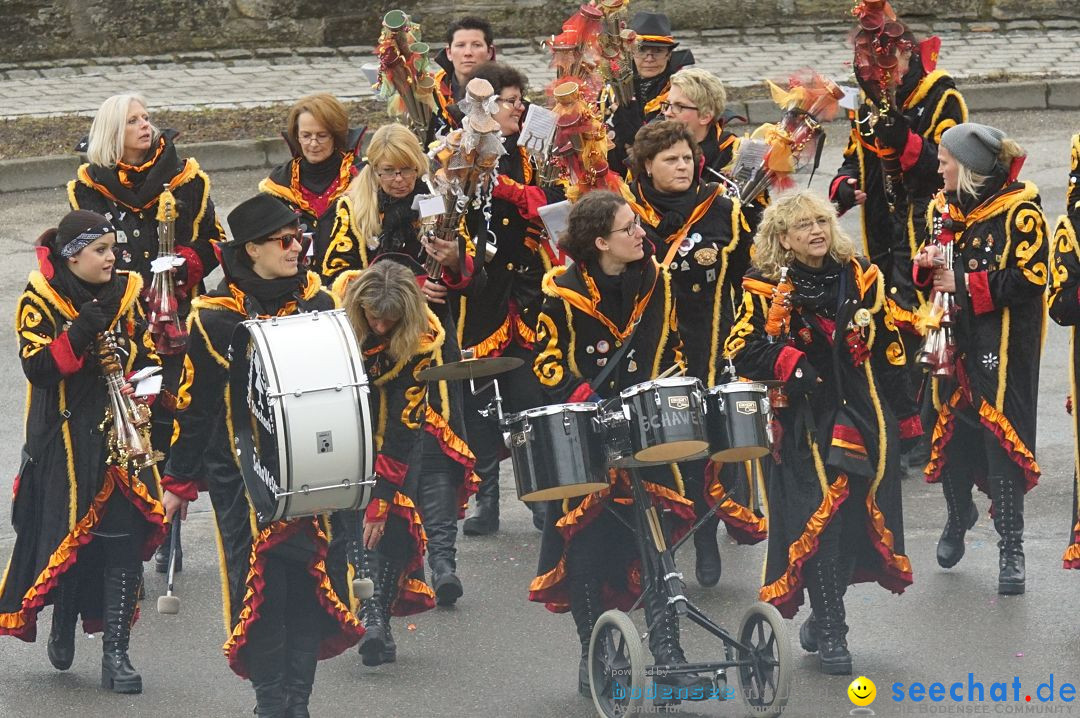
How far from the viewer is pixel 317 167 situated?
9359 mm

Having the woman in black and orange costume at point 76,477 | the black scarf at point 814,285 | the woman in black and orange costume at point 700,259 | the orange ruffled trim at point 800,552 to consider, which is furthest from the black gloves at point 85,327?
A: the orange ruffled trim at point 800,552

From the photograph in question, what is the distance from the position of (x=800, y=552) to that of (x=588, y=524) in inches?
33.1

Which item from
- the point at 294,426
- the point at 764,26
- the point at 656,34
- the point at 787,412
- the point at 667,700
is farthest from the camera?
the point at 764,26

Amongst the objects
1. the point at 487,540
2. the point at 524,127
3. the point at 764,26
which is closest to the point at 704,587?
the point at 487,540

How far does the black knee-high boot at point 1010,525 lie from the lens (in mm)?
8508

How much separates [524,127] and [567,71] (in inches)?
Answer: 19.2

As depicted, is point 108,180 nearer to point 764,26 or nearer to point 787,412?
point 787,412

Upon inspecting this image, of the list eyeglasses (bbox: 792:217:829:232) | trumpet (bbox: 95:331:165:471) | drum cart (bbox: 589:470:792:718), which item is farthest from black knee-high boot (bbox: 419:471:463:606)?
eyeglasses (bbox: 792:217:829:232)

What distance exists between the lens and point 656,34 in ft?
34.4

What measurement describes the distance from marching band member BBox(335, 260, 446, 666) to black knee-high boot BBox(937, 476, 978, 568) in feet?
7.70

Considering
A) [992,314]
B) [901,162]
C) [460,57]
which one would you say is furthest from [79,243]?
[901,162]

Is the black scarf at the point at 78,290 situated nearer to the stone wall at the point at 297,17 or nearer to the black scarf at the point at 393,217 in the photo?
the black scarf at the point at 393,217

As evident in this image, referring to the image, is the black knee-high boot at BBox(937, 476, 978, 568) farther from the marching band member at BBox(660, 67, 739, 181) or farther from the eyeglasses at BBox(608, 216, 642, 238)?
the eyeglasses at BBox(608, 216, 642, 238)

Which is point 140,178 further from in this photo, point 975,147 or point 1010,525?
point 1010,525
